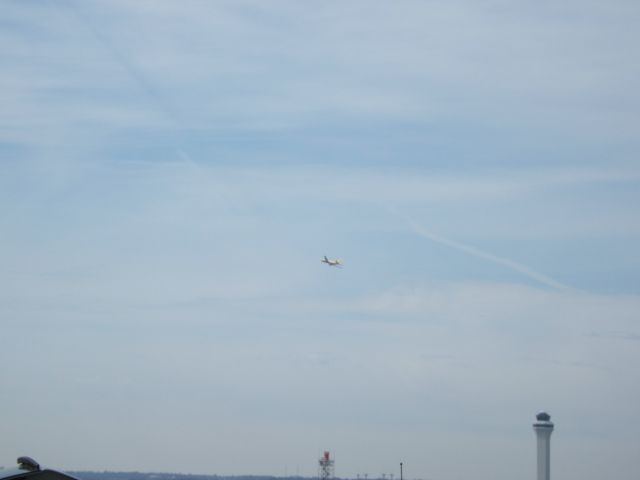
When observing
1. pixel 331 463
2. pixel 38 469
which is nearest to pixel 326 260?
pixel 331 463

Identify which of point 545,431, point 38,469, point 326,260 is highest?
point 326,260

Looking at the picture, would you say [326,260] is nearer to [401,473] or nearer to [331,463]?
[331,463]

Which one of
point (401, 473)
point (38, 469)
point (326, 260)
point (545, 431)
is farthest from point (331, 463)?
point (38, 469)

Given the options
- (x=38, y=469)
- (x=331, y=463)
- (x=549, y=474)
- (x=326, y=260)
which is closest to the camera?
(x=38, y=469)

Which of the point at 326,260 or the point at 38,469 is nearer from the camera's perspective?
the point at 38,469

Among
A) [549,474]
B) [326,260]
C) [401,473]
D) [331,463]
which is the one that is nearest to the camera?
[401,473]

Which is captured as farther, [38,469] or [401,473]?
[401,473]

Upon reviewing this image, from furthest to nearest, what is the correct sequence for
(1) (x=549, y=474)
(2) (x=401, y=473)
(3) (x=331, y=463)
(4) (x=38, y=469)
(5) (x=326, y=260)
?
(5) (x=326, y=260), (3) (x=331, y=463), (1) (x=549, y=474), (2) (x=401, y=473), (4) (x=38, y=469)

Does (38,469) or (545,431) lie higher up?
(545,431)

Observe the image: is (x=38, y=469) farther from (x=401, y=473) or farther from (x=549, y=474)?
(x=549, y=474)
